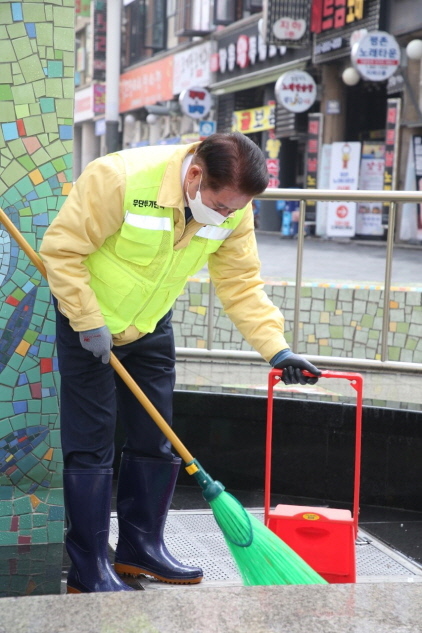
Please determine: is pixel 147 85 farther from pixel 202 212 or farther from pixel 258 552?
pixel 258 552

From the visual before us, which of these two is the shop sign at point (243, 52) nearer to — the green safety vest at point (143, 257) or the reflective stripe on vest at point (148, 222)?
the green safety vest at point (143, 257)

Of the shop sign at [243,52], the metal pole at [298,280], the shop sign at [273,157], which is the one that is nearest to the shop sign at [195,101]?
the shop sign at [243,52]

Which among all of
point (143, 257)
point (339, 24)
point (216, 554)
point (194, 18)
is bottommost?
point (216, 554)

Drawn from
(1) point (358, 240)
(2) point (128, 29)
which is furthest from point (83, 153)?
(1) point (358, 240)

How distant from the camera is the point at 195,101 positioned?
25406 mm

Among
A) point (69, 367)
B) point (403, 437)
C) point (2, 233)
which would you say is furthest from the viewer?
point (403, 437)

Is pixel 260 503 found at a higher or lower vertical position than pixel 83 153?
lower

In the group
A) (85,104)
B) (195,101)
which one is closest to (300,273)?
(195,101)

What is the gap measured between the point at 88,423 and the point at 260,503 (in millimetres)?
1593

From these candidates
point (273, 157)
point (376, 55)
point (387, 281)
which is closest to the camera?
point (387, 281)

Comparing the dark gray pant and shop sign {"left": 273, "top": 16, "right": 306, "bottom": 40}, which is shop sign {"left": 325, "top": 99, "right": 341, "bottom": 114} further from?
the dark gray pant

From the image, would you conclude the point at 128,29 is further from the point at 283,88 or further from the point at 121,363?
the point at 121,363

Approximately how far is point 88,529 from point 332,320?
3342 millimetres

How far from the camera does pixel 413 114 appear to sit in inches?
681
